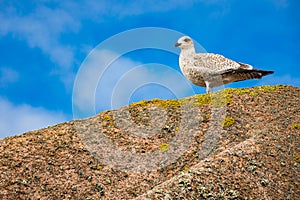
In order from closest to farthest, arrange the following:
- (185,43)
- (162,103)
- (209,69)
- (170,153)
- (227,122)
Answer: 1. (170,153)
2. (227,122)
3. (162,103)
4. (209,69)
5. (185,43)

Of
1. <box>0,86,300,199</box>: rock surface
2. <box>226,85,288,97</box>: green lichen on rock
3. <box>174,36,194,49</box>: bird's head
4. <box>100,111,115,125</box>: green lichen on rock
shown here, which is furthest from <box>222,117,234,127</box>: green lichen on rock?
<box>100,111,115,125</box>: green lichen on rock

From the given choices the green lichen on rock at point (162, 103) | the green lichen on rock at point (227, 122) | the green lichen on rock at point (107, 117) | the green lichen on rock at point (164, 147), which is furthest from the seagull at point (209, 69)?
the green lichen on rock at point (164, 147)

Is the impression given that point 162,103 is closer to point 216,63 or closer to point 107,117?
point 107,117

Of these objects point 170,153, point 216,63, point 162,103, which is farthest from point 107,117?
point 216,63

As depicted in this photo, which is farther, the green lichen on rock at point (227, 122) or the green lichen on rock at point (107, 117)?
the green lichen on rock at point (107, 117)

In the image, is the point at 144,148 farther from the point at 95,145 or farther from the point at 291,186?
the point at 291,186

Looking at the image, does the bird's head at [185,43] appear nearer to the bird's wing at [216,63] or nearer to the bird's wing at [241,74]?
the bird's wing at [216,63]

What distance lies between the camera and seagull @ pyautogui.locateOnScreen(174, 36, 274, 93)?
46.4 ft

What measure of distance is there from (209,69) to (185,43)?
1.35 metres

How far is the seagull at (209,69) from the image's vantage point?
14156mm

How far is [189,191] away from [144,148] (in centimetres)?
315

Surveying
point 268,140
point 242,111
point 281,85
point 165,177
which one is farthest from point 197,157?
point 281,85

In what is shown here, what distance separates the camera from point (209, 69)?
14.1 m

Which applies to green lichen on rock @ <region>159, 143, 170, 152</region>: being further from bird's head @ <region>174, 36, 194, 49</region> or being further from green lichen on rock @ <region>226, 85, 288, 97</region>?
bird's head @ <region>174, 36, 194, 49</region>
